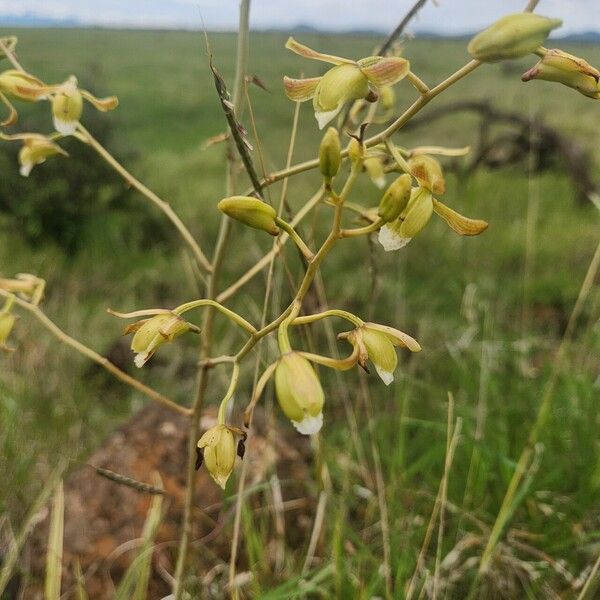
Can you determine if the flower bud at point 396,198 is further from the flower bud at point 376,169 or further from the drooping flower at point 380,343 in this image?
the flower bud at point 376,169

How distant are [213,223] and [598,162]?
77.2 inches

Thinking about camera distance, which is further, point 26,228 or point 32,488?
point 26,228

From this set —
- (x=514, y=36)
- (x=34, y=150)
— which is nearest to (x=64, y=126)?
(x=34, y=150)

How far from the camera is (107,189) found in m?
3.04

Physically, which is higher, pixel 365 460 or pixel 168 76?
pixel 365 460

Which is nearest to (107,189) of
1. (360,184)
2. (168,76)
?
(360,184)

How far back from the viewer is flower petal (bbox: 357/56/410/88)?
539mm

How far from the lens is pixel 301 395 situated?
0.51 meters

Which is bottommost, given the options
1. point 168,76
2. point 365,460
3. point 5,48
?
point 168,76

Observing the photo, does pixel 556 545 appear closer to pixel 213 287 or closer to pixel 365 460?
pixel 365 460

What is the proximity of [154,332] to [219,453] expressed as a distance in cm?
11

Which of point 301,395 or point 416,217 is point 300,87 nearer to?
point 416,217

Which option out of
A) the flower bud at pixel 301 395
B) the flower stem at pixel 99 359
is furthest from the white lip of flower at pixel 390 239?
the flower stem at pixel 99 359

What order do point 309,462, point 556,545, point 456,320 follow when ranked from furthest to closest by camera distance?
point 456,320
point 309,462
point 556,545
